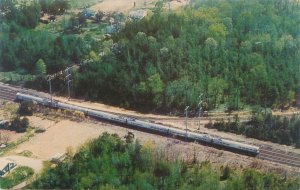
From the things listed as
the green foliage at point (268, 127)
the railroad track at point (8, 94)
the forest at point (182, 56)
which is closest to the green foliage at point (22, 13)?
Result: the forest at point (182, 56)

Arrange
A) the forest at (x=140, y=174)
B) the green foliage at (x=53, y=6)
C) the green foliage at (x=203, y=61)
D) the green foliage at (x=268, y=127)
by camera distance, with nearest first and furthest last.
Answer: the forest at (x=140, y=174) < the green foliage at (x=268, y=127) < the green foliage at (x=203, y=61) < the green foliage at (x=53, y=6)

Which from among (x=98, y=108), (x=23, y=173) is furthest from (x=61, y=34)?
(x=23, y=173)

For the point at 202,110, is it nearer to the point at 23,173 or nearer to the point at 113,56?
the point at 113,56

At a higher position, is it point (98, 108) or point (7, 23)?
point (7, 23)

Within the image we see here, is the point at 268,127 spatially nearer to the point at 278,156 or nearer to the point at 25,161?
the point at 278,156

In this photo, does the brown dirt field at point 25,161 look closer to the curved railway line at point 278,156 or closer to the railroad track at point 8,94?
the railroad track at point 8,94

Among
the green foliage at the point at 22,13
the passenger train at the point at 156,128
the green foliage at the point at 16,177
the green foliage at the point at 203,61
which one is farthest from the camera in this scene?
the green foliage at the point at 22,13

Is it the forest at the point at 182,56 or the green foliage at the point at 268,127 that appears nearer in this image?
the green foliage at the point at 268,127
